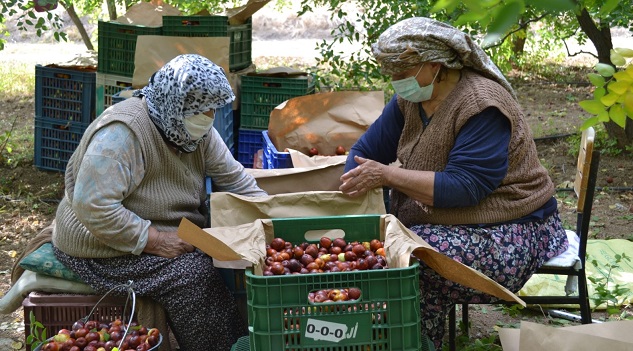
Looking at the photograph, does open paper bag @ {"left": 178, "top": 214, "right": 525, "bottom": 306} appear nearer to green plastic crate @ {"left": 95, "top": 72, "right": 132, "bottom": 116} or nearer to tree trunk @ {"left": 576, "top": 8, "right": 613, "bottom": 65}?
green plastic crate @ {"left": 95, "top": 72, "right": 132, "bottom": 116}

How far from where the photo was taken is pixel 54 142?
21.2ft

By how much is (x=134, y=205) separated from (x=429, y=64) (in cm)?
126

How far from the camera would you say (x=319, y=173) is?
3.61 m

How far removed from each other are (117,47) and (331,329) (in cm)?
378

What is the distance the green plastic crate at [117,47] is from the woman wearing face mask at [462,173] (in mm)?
2822

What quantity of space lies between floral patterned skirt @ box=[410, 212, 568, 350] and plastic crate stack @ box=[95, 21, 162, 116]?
3038 millimetres

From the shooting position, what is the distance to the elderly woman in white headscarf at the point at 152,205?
312cm

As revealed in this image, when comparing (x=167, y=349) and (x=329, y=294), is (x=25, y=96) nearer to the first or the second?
(x=167, y=349)

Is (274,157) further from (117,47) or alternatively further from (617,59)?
(617,59)

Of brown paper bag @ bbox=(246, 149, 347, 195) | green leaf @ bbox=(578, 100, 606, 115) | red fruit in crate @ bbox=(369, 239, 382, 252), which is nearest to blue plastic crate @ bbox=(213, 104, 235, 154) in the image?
brown paper bag @ bbox=(246, 149, 347, 195)

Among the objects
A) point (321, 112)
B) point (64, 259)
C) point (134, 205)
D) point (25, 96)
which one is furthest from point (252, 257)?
point (25, 96)

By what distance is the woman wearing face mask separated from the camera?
3.12 metres

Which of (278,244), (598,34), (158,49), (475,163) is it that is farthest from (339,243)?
(598,34)

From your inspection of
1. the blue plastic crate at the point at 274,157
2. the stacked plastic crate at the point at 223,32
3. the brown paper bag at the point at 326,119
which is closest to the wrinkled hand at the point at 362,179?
the blue plastic crate at the point at 274,157
